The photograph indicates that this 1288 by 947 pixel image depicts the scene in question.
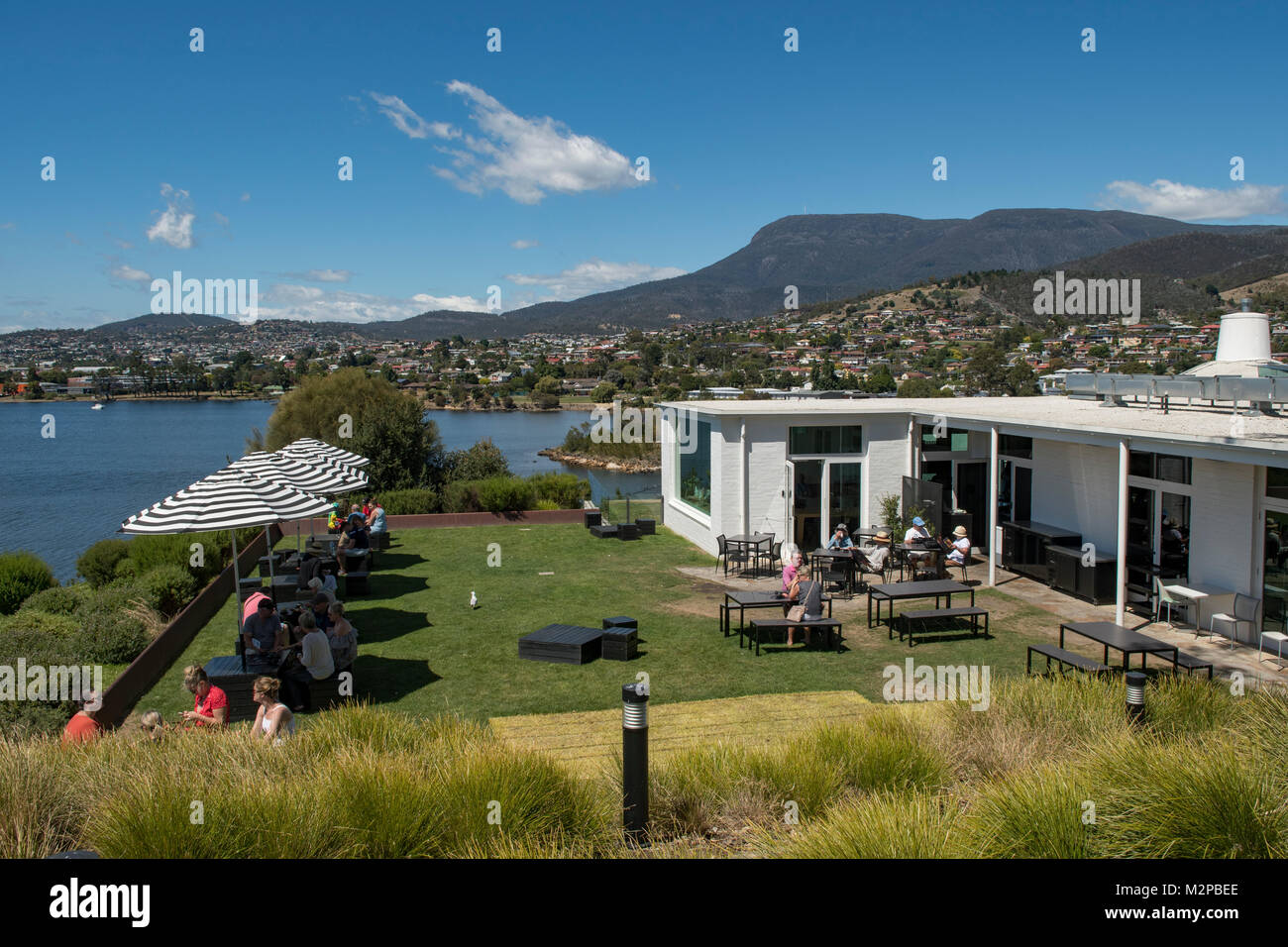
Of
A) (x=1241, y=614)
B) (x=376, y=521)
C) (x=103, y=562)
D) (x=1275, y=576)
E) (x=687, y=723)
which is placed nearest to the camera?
(x=687, y=723)

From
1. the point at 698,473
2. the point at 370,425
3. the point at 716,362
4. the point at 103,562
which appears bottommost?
the point at 103,562

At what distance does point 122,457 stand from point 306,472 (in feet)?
216

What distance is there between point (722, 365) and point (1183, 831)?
112 meters

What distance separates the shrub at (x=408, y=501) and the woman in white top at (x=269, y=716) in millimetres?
15316

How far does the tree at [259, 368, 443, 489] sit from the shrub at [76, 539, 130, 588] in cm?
843

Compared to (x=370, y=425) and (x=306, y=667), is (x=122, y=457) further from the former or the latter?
(x=306, y=667)

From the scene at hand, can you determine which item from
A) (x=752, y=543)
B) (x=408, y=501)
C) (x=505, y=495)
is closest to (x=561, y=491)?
(x=505, y=495)

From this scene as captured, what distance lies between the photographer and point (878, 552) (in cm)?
1586

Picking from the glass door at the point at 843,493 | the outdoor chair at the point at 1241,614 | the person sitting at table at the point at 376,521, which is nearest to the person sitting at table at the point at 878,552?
the glass door at the point at 843,493

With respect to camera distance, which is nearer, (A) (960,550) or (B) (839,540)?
(A) (960,550)

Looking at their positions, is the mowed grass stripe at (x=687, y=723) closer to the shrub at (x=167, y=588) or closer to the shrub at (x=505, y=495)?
the shrub at (x=167, y=588)
